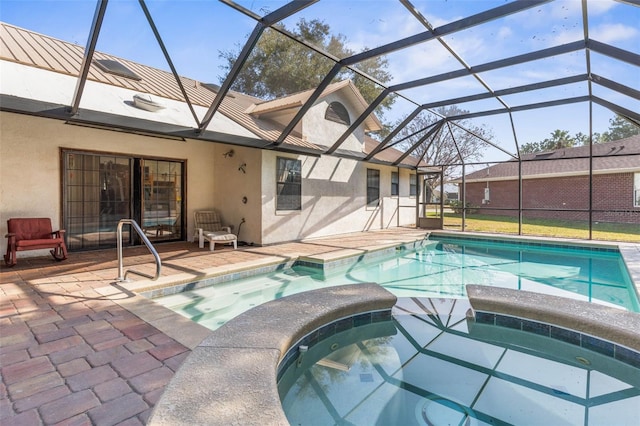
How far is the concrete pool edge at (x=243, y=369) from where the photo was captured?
1.70 m

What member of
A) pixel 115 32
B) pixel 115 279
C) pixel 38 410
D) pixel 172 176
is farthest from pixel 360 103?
pixel 38 410

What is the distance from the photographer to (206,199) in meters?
9.63

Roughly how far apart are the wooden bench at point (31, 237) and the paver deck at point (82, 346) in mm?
402

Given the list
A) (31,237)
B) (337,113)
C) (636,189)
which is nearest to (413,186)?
(337,113)

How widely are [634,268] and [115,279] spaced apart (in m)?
9.43

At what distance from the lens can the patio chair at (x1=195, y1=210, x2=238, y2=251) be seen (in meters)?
8.22

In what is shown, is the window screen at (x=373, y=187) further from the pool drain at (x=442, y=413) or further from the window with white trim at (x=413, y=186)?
the pool drain at (x=442, y=413)

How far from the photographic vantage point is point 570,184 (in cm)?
1677

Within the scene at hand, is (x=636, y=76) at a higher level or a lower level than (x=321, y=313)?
higher

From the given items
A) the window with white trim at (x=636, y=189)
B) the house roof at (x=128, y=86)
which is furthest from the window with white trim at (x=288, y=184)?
the window with white trim at (x=636, y=189)

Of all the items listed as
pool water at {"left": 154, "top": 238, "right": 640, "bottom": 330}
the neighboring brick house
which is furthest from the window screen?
the neighboring brick house

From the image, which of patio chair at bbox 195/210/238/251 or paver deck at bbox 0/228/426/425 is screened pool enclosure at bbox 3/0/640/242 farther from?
paver deck at bbox 0/228/426/425

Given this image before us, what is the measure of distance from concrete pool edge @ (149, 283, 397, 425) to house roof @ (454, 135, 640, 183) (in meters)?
11.1

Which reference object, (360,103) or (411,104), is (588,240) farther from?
(360,103)
